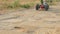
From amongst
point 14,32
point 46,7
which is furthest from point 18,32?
point 46,7

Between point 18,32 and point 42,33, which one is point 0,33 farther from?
point 42,33

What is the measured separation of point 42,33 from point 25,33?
1.53ft

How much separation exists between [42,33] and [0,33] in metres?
1.14

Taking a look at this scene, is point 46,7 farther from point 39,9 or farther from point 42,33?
point 42,33

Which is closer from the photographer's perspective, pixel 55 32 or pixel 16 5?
pixel 55 32

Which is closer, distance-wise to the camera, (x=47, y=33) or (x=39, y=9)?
(x=47, y=33)

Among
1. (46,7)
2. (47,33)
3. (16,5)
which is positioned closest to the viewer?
(47,33)

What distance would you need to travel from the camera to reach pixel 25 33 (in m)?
5.96

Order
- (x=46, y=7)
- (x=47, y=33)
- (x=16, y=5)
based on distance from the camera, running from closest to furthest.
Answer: (x=47, y=33) < (x=46, y=7) < (x=16, y=5)

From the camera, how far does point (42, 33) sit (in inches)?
234

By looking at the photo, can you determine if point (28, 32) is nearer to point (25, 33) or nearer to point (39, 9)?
point (25, 33)

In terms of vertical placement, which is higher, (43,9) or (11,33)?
Answer: (11,33)

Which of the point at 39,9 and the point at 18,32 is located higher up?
the point at 18,32

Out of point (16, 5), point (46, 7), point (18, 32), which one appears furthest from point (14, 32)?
point (16, 5)
